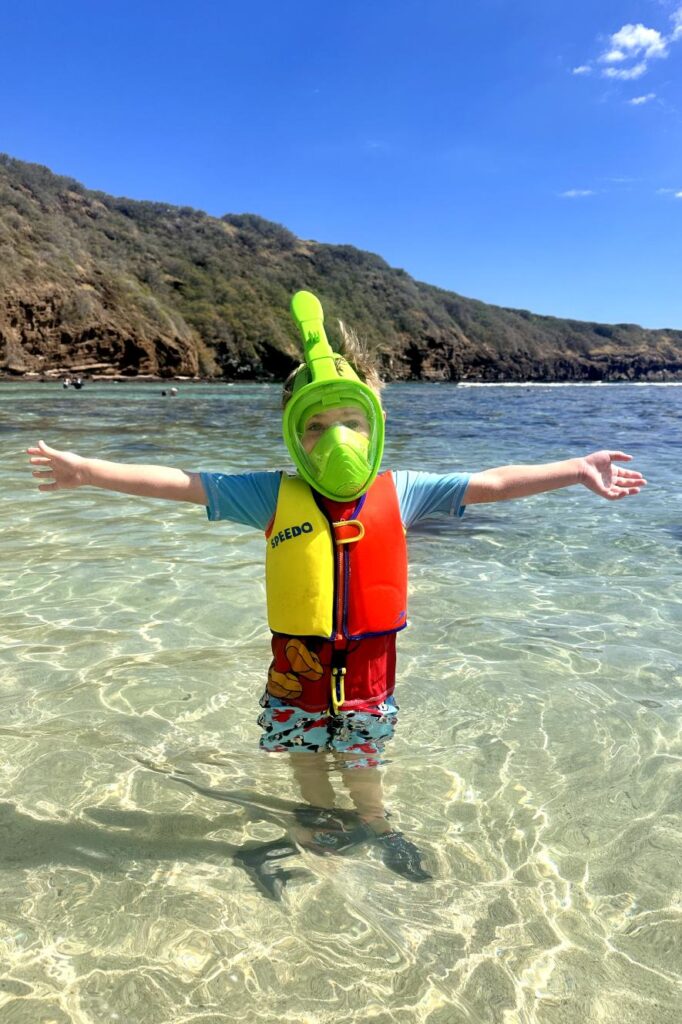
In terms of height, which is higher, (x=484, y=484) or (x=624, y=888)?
(x=484, y=484)

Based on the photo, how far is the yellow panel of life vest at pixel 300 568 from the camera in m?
2.35

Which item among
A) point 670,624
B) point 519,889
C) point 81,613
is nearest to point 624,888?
point 519,889

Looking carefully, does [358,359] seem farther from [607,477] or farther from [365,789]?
[365,789]

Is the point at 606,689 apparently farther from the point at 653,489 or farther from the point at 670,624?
the point at 653,489

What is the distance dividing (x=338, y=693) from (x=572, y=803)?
4.04 ft

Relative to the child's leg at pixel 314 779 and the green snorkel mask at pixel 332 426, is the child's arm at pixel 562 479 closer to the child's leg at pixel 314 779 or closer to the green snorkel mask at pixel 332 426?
the green snorkel mask at pixel 332 426

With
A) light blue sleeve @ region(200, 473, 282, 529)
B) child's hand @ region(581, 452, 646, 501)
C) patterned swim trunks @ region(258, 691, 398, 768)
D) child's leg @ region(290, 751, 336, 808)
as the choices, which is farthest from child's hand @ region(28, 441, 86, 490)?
child's hand @ region(581, 452, 646, 501)

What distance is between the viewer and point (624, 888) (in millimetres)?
2363

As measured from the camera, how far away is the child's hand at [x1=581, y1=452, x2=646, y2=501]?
2422 mm

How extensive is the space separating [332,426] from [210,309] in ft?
288

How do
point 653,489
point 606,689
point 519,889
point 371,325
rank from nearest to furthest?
point 519,889
point 606,689
point 653,489
point 371,325

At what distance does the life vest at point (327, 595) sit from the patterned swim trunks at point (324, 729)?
0.14ft

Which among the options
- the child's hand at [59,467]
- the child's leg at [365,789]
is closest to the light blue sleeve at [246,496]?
the child's hand at [59,467]

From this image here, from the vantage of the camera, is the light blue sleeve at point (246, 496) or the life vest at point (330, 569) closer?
the life vest at point (330, 569)
